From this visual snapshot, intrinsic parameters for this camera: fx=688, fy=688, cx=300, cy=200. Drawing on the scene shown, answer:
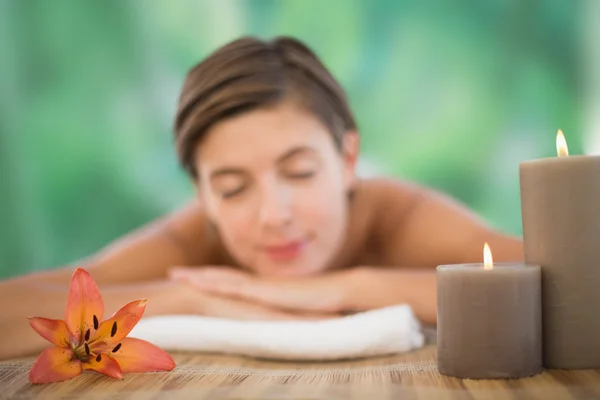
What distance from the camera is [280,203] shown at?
4.18 feet

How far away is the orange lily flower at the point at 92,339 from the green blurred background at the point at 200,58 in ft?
1.71

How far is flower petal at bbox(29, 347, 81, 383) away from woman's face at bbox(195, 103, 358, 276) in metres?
0.50

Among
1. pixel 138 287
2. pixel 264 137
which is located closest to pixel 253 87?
pixel 264 137

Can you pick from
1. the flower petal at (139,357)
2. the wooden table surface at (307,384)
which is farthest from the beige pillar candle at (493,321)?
the flower petal at (139,357)

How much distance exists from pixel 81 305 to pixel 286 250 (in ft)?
1.63

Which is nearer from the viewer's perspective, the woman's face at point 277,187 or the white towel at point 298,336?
the white towel at point 298,336

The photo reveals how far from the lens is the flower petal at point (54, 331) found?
0.86 meters

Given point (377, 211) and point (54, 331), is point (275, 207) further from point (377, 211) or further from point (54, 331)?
point (54, 331)

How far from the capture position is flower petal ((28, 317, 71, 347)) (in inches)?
34.0

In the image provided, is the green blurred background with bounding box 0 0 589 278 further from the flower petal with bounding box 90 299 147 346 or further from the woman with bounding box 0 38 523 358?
the flower petal with bounding box 90 299 147 346


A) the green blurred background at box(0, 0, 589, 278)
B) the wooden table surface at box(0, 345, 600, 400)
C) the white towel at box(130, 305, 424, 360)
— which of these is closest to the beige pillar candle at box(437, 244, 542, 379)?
the wooden table surface at box(0, 345, 600, 400)

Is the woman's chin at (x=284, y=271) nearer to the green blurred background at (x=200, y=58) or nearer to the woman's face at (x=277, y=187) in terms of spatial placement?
the woman's face at (x=277, y=187)

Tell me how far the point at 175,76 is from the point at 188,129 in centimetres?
13

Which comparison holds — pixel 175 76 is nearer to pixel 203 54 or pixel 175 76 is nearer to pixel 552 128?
pixel 203 54
